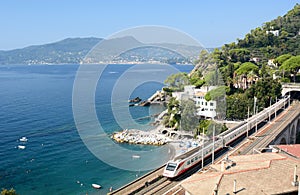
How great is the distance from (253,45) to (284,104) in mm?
30085

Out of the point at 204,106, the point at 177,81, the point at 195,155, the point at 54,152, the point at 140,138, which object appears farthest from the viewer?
the point at 177,81

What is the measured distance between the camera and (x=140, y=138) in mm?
32188

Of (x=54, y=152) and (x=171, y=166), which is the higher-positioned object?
(x=171, y=166)

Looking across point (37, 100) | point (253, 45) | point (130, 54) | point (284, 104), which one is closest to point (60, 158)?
point (130, 54)

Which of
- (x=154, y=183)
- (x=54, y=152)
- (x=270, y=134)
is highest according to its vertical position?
(x=270, y=134)

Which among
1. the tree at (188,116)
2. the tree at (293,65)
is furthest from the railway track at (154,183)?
the tree at (293,65)

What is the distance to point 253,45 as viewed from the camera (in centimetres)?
6100

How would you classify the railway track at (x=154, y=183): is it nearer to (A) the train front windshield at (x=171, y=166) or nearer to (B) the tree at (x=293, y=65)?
(A) the train front windshield at (x=171, y=166)

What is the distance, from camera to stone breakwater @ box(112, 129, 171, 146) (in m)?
31.2

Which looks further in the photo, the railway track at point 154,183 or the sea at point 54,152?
the sea at point 54,152

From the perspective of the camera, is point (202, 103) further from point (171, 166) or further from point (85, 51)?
point (85, 51)

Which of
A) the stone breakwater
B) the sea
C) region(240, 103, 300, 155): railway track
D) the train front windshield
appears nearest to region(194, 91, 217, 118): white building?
the stone breakwater

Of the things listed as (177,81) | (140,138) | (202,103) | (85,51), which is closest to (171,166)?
(140,138)

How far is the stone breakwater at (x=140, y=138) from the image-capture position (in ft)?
102
